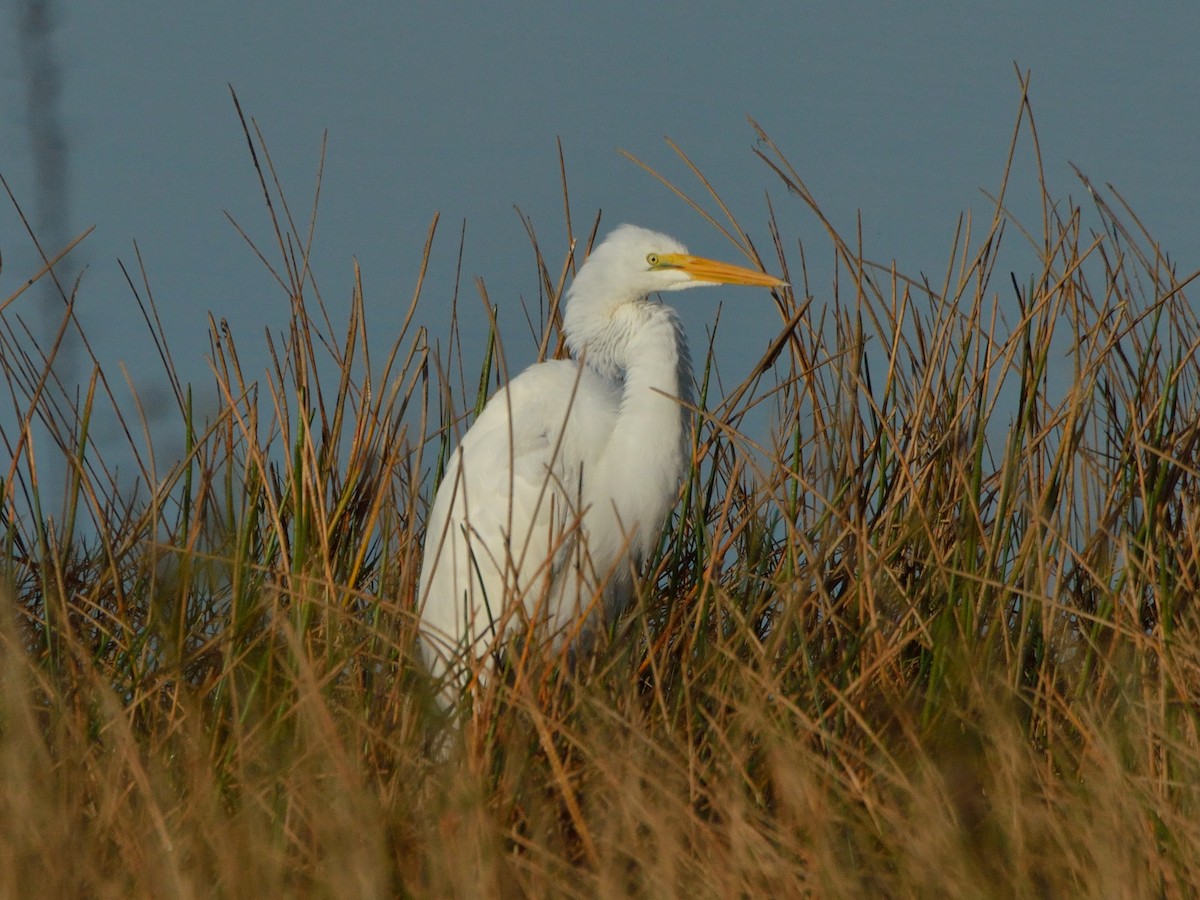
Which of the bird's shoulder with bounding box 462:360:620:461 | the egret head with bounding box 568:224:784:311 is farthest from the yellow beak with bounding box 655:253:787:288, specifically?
the bird's shoulder with bounding box 462:360:620:461

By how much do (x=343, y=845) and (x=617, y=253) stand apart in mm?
1546

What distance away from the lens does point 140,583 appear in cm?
291

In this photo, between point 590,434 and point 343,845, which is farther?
point 590,434

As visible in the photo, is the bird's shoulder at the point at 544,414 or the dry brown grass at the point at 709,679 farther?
the bird's shoulder at the point at 544,414

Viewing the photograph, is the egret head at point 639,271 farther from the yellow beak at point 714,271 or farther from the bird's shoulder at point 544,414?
the bird's shoulder at point 544,414

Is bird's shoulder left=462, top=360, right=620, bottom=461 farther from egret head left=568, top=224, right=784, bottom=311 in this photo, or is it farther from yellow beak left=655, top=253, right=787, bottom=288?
yellow beak left=655, top=253, right=787, bottom=288

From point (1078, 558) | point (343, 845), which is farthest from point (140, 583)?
point (1078, 558)

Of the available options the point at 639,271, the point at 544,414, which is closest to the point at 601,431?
the point at 544,414

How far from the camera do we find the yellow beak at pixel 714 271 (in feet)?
9.68

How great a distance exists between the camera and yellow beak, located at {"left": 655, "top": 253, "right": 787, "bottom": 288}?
295 cm

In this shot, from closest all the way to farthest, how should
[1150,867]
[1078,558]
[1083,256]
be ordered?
[1150,867] < [1078,558] < [1083,256]

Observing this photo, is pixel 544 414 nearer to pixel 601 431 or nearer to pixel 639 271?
pixel 601 431

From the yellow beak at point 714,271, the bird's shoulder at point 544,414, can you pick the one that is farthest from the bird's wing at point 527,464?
the yellow beak at point 714,271

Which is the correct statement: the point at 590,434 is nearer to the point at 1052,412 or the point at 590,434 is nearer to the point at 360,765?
the point at 1052,412
